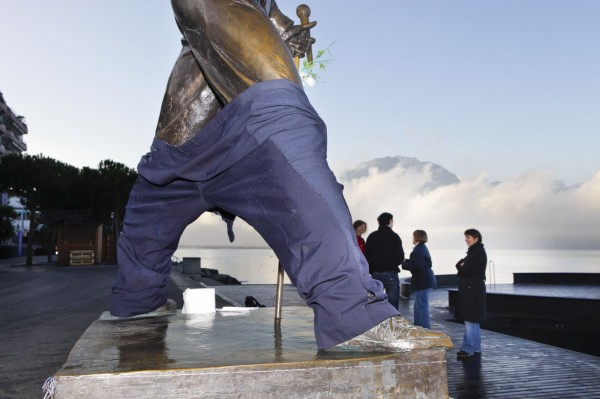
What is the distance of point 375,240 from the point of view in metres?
9.27

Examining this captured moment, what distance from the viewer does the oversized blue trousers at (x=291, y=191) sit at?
1.76 m

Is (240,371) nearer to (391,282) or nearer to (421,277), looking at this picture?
(391,282)

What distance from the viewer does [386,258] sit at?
916cm

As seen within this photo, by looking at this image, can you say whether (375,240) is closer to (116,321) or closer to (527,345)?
(527,345)

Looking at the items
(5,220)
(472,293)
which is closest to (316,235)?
(472,293)

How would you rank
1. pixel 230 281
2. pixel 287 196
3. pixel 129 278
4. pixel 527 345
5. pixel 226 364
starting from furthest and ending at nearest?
1. pixel 230 281
2. pixel 527 345
3. pixel 129 278
4. pixel 287 196
5. pixel 226 364

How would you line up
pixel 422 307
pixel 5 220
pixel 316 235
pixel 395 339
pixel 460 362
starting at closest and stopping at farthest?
pixel 395 339, pixel 316 235, pixel 460 362, pixel 422 307, pixel 5 220

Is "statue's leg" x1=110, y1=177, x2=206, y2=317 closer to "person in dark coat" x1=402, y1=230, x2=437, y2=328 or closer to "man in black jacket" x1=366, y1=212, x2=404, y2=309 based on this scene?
"man in black jacket" x1=366, y1=212, x2=404, y2=309

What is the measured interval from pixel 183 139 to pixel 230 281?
23.5 meters

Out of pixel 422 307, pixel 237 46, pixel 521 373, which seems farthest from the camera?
pixel 422 307

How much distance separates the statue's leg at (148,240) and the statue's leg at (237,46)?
530mm

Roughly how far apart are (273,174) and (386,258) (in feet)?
24.5

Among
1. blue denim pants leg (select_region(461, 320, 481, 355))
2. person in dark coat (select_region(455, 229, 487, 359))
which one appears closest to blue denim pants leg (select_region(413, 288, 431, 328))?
person in dark coat (select_region(455, 229, 487, 359))

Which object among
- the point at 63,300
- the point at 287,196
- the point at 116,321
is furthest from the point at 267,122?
the point at 63,300
